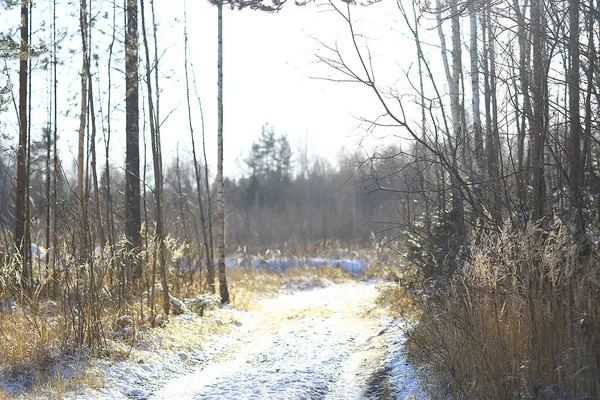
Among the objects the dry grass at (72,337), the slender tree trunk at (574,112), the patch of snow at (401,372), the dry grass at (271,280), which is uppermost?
the slender tree trunk at (574,112)

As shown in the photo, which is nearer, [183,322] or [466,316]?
[466,316]

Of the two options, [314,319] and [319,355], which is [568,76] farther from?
[314,319]

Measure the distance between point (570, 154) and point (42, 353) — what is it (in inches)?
234

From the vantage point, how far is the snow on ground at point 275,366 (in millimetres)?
5203

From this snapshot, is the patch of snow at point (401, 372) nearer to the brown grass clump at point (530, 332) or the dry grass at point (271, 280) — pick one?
the brown grass clump at point (530, 332)

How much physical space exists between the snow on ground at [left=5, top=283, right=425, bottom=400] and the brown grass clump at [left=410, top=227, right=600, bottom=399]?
0.76 meters

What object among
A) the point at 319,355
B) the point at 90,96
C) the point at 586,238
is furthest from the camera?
the point at 90,96

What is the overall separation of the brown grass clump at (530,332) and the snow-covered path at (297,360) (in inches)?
50.8

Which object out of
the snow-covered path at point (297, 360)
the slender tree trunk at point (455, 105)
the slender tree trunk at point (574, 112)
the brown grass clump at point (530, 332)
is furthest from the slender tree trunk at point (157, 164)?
the slender tree trunk at point (574, 112)

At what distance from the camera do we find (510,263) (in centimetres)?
404

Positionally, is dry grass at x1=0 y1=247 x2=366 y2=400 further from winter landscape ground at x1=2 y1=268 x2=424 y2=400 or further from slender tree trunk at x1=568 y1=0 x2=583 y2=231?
slender tree trunk at x1=568 y1=0 x2=583 y2=231

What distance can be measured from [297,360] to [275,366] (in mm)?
386

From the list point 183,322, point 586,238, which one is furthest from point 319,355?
point 586,238

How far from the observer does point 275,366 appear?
612 centimetres
